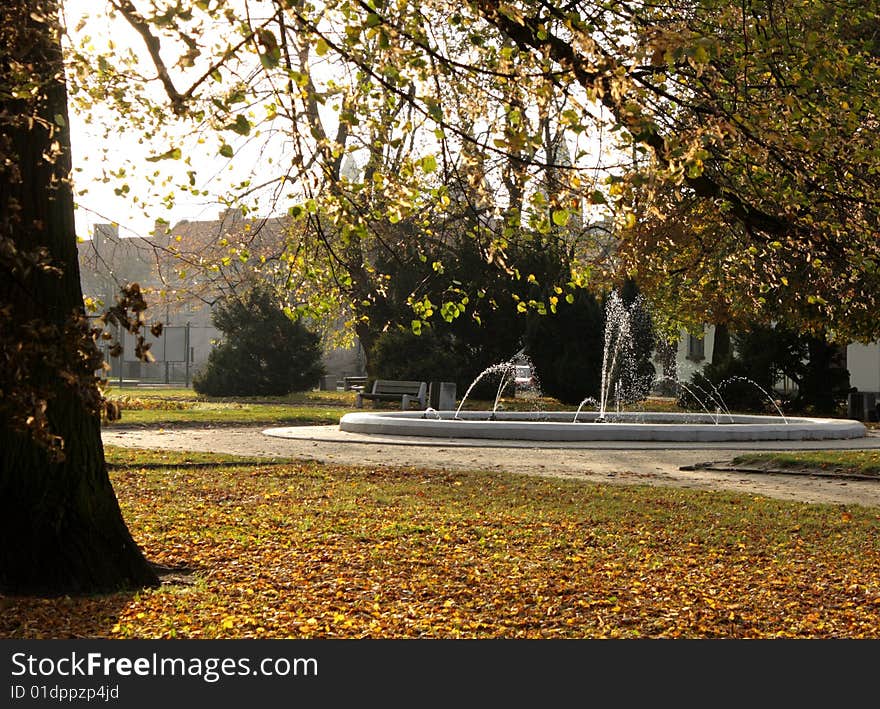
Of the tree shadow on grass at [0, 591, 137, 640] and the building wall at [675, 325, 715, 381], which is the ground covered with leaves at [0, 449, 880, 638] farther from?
the building wall at [675, 325, 715, 381]

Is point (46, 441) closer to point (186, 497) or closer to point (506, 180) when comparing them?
point (506, 180)

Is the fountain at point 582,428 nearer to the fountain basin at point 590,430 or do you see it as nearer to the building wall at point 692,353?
the fountain basin at point 590,430

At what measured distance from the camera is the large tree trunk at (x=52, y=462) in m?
6.42

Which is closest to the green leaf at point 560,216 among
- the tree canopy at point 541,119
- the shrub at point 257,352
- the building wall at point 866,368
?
the tree canopy at point 541,119

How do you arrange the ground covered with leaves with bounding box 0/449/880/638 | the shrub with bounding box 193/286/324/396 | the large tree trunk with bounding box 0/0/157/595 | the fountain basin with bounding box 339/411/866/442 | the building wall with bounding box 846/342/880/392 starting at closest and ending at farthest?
the ground covered with leaves with bounding box 0/449/880/638
the large tree trunk with bounding box 0/0/157/595
the fountain basin with bounding box 339/411/866/442
the shrub with bounding box 193/286/324/396
the building wall with bounding box 846/342/880/392

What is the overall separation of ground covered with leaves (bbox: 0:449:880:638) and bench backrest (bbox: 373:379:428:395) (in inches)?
635

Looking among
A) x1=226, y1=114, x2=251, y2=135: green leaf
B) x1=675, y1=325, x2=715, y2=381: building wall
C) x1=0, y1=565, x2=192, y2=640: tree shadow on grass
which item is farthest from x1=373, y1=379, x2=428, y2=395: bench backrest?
x1=226, y1=114, x2=251, y2=135: green leaf

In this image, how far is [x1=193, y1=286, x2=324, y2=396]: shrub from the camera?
113ft

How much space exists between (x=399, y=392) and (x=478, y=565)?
69.4 ft

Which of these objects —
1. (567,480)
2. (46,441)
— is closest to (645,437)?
(567,480)

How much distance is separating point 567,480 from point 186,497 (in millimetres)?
4195

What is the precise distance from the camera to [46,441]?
16.4 feet

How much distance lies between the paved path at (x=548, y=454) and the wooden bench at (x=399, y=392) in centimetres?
710

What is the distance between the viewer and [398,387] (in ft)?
94.1
